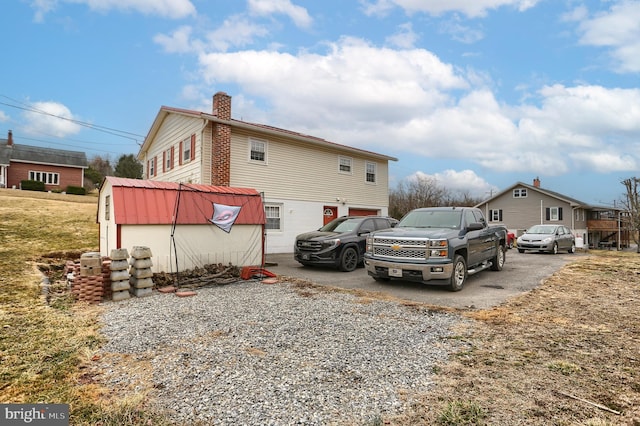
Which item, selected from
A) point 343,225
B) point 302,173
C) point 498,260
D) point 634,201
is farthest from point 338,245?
point 634,201

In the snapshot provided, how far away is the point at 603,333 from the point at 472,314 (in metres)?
1.72

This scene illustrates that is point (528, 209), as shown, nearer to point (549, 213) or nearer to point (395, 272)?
point (549, 213)

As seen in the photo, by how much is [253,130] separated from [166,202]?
710cm

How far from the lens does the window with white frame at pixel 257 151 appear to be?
15495 millimetres

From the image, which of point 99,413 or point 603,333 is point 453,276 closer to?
point 603,333

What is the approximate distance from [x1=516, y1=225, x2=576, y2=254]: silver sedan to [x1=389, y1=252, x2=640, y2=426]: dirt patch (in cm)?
1296

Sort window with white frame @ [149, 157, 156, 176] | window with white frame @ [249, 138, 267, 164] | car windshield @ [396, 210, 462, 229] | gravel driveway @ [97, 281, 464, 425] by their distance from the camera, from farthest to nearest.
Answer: window with white frame @ [149, 157, 156, 176], window with white frame @ [249, 138, 267, 164], car windshield @ [396, 210, 462, 229], gravel driveway @ [97, 281, 464, 425]

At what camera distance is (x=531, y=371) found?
12.1 feet

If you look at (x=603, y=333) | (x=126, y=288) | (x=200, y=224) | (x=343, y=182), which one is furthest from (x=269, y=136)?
(x=603, y=333)

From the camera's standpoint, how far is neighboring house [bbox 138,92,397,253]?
14.5 m

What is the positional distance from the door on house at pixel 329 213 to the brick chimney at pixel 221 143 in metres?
5.63

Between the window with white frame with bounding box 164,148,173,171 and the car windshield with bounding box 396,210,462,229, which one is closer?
the car windshield with bounding box 396,210,462,229

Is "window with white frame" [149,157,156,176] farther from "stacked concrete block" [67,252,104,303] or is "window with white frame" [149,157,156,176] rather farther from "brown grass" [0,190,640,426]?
"stacked concrete block" [67,252,104,303]

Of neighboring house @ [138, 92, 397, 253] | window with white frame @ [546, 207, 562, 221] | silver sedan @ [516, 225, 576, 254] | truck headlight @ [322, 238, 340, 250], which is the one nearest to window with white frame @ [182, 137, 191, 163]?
neighboring house @ [138, 92, 397, 253]
